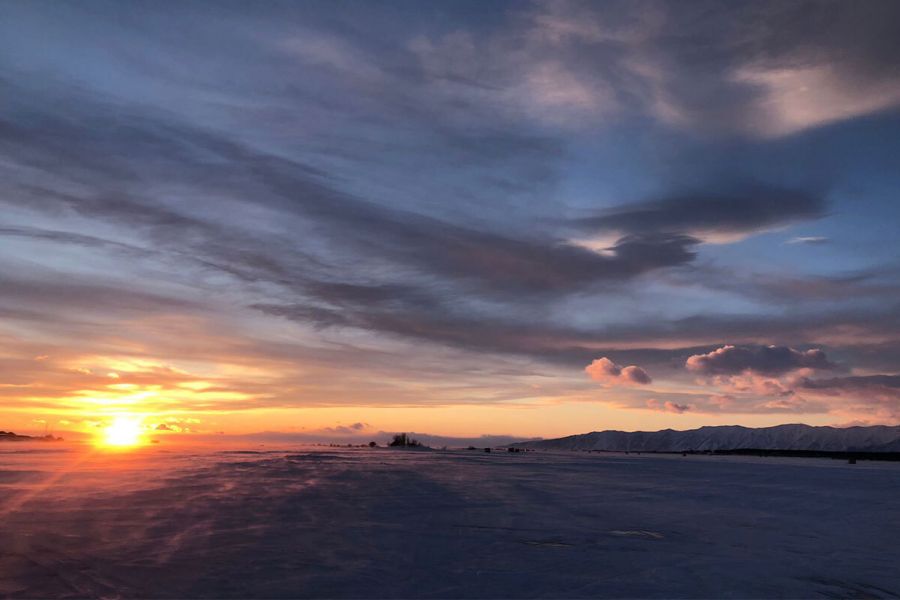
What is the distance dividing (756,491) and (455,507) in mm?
14949

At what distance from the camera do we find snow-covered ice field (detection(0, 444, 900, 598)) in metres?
9.85

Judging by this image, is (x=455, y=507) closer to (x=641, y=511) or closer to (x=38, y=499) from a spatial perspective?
(x=641, y=511)

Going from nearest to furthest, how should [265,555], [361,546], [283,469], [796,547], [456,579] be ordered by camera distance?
[456,579]
[265,555]
[361,546]
[796,547]
[283,469]

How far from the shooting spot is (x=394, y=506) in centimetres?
1880

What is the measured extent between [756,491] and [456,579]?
69.0 ft

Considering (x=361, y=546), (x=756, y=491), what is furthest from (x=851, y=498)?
(x=361, y=546)

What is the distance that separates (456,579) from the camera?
402 inches

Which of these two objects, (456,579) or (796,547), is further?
(796,547)

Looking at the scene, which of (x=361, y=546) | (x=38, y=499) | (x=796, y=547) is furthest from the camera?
(x=38, y=499)

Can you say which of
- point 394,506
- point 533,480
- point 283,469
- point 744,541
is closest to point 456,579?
point 744,541

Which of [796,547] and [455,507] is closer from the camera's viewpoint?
[796,547]

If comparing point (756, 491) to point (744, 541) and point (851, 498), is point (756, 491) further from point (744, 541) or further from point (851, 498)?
point (744, 541)

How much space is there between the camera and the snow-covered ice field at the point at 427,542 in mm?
9852

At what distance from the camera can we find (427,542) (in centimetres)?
1320
